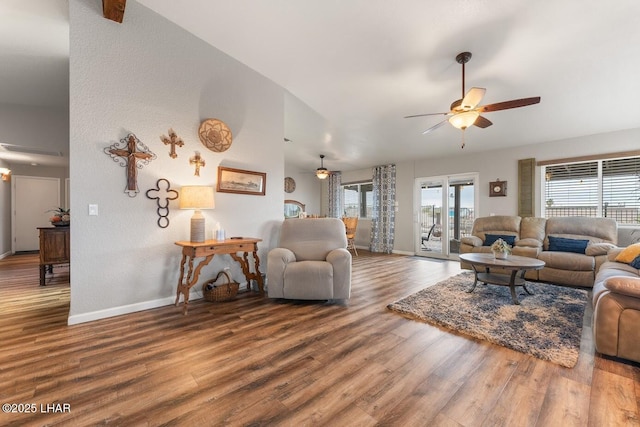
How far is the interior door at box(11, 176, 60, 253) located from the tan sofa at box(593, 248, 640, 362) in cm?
972

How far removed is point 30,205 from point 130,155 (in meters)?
6.44

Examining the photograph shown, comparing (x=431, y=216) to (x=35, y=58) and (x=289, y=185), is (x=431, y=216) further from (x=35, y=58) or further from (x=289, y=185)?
(x=35, y=58)

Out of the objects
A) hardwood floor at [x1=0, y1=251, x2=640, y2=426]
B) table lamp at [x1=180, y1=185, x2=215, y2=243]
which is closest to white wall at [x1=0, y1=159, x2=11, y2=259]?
hardwood floor at [x1=0, y1=251, x2=640, y2=426]

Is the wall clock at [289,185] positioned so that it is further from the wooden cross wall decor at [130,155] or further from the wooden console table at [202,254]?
the wooden cross wall decor at [130,155]

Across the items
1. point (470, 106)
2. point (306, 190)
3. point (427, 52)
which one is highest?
point (427, 52)

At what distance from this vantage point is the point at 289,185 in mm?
8078

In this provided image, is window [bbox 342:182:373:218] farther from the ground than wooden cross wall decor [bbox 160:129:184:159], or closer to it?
closer to it

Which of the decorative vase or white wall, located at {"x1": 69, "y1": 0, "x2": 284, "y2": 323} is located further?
the decorative vase

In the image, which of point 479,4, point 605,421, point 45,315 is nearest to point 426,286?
point 605,421

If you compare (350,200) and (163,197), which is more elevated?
(350,200)

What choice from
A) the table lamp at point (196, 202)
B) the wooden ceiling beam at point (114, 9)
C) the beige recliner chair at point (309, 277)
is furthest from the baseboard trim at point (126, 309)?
the wooden ceiling beam at point (114, 9)

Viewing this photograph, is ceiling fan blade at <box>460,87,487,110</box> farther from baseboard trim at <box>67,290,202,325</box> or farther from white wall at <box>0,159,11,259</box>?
white wall at <box>0,159,11,259</box>

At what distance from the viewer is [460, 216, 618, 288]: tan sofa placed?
11.8ft

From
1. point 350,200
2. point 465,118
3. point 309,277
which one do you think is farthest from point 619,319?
point 350,200
